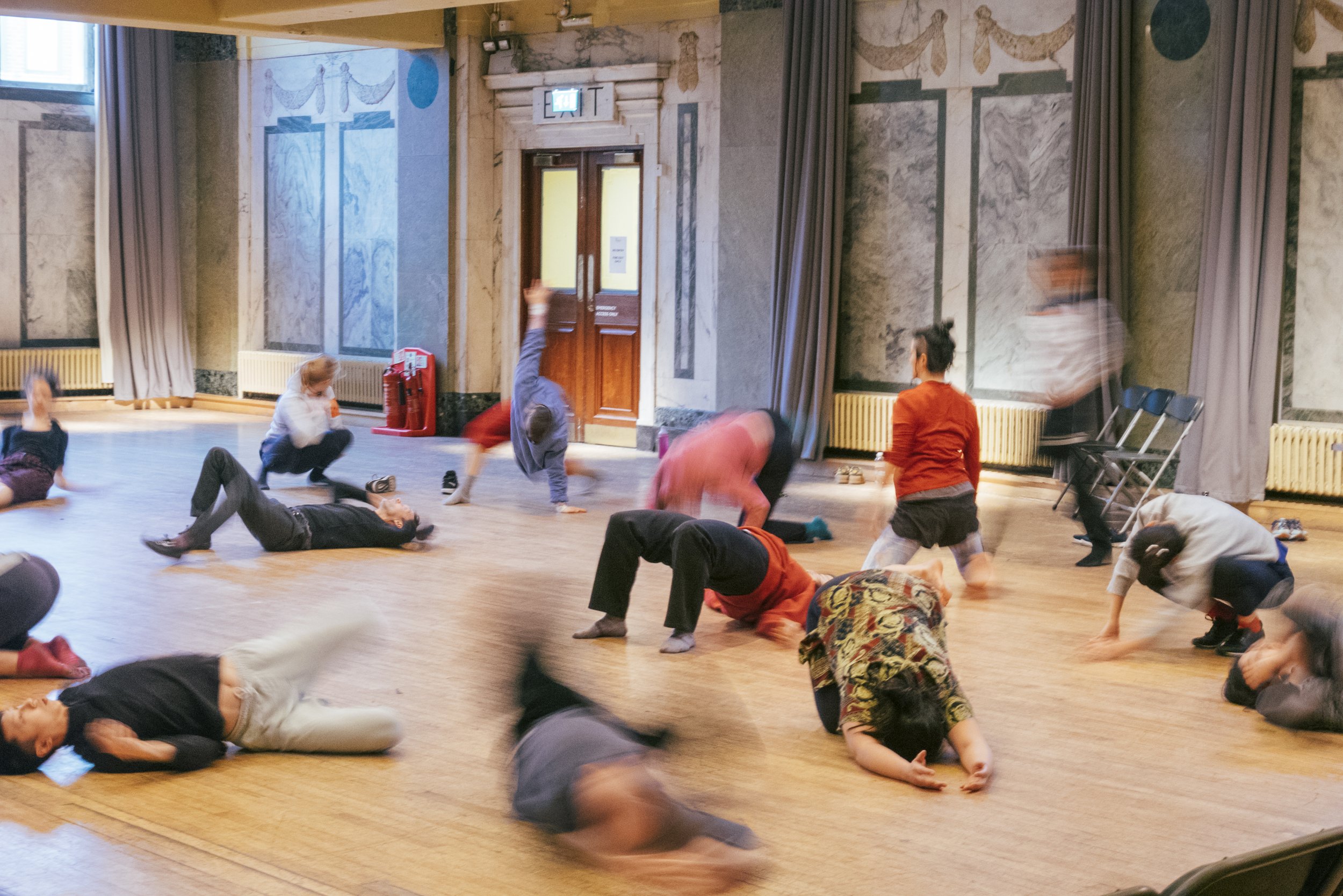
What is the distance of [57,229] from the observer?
1258 centimetres

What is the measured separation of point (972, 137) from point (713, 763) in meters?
6.29

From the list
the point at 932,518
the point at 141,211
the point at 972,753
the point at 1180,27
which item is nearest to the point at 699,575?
the point at 932,518

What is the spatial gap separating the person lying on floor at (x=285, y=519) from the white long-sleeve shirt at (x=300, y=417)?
3.44 ft

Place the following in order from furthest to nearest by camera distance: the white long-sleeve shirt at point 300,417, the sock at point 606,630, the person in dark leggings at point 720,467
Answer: the white long-sleeve shirt at point 300,417 < the person in dark leggings at point 720,467 < the sock at point 606,630

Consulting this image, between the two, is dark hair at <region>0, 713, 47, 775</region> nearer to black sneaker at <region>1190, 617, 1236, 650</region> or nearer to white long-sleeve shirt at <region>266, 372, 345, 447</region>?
black sneaker at <region>1190, 617, 1236, 650</region>

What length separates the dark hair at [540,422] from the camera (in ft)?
24.4

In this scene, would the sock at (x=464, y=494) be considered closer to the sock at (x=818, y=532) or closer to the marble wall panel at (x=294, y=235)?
the sock at (x=818, y=532)

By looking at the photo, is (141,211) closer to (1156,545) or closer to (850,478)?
(850,478)

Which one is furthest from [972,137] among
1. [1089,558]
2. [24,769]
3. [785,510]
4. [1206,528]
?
[24,769]

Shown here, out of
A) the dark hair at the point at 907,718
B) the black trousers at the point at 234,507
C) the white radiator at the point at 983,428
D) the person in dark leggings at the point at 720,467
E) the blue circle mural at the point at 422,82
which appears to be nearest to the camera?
the dark hair at the point at 907,718

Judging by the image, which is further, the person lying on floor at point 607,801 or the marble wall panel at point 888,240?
the marble wall panel at point 888,240

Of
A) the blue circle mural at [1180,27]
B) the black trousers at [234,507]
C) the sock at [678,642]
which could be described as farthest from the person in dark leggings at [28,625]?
the blue circle mural at [1180,27]

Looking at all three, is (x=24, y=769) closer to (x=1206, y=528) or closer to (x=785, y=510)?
(x=1206, y=528)

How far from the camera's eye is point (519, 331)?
11336 millimetres
